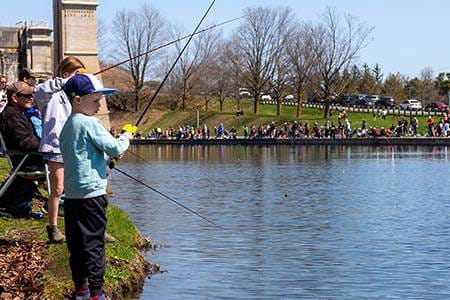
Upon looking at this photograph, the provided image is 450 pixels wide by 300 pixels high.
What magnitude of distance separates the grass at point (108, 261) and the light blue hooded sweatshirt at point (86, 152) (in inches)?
64.9

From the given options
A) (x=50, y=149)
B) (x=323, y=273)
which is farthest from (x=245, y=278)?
(x=50, y=149)

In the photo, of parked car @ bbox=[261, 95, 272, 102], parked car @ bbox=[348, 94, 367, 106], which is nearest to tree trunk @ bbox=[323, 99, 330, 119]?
parked car @ bbox=[348, 94, 367, 106]

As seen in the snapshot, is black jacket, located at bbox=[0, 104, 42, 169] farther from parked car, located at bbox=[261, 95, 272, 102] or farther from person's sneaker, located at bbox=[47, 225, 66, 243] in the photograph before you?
parked car, located at bbox=[261, 95, 272, 102]

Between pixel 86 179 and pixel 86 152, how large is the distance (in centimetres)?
22

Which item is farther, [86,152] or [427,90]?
[427,90]

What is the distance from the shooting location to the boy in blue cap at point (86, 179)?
814cm

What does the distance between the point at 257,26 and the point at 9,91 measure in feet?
279

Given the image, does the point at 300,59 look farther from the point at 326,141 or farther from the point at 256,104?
the point at 326,141

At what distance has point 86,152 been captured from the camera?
26.8 feet

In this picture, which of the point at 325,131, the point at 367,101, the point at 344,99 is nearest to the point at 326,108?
the point at 367,101

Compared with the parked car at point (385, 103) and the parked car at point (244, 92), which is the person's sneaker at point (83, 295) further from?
the parked car at point (244, 92)

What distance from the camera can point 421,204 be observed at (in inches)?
963

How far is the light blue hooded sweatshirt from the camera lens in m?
8.12

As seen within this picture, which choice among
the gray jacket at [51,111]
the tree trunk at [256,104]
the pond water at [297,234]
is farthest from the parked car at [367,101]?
the gray jacket at [51,111]
